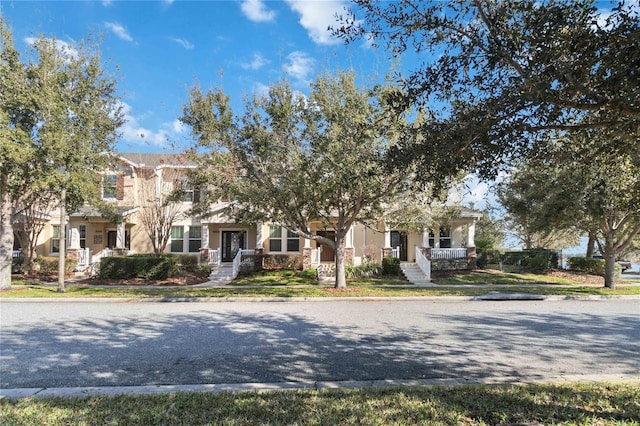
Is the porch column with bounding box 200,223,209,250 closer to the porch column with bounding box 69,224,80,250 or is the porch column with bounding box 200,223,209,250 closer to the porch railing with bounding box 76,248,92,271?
the porch railing with bounding box 76,248,92,271

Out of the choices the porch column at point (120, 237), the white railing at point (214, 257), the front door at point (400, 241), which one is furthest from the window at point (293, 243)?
the porch column at point (120, 237)

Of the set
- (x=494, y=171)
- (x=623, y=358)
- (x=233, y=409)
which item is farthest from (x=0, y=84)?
(x=623, y=358)

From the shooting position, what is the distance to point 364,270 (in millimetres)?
21828

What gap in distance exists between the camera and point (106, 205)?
19.4 m

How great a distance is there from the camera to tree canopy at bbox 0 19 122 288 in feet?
48.5

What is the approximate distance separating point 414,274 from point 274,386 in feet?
58.9

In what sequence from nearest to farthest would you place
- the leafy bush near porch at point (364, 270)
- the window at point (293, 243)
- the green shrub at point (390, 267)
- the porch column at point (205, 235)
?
the leafy bush near porch at point (364, 270)
the green shrub at point (390, 267)
the porch column at point (205, 235)
the window at point (293, 243)

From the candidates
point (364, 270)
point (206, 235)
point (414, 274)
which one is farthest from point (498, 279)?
point (206, 235)

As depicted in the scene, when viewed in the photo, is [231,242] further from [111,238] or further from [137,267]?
[111,238]

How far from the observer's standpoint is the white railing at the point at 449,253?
23938 mm

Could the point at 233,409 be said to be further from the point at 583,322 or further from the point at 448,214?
the point at 448,214

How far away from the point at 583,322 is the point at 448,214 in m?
8.85

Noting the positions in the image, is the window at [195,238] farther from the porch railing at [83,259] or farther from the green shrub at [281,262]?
the porch railing at [83,259]

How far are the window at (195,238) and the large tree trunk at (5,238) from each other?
1006 centimetres
